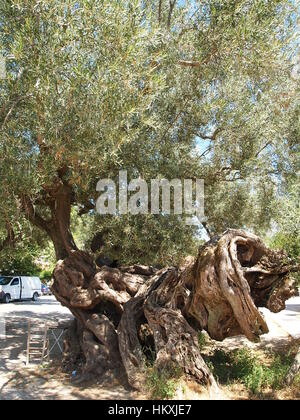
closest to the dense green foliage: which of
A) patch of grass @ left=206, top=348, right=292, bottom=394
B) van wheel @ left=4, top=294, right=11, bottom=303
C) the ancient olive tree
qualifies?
the ancient olive tree

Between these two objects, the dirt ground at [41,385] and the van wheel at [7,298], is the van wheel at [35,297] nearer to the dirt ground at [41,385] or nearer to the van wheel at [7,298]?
the van wheel at [7,298]

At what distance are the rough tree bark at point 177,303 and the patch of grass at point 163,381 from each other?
0.42 ft

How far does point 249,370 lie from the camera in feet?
27.0

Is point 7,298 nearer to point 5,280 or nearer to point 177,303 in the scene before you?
point 5,280

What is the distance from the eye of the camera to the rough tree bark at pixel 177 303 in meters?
7.35

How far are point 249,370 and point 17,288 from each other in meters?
23.9

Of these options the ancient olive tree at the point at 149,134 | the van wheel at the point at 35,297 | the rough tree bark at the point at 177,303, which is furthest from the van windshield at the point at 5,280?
the rough tree bark at the point at 177,303

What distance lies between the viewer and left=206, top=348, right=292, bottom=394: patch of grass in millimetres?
7359

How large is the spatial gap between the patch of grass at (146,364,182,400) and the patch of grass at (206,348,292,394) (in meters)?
1.08

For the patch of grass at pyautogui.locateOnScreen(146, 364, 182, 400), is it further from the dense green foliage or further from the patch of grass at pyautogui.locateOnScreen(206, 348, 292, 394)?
the dense green foliage

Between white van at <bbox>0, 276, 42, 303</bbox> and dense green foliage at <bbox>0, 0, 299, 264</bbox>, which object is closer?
dense green foliage at <bbox>0, 0, 299, 264</bbox>

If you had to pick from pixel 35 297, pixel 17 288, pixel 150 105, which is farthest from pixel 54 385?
pixel 35 297
